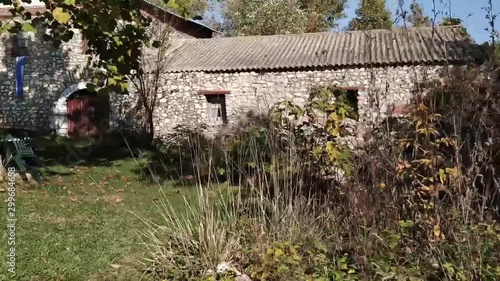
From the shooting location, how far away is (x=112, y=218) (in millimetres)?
5797

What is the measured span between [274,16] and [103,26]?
22791mm

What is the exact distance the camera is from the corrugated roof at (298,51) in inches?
623

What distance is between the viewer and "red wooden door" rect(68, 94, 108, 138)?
20656mm

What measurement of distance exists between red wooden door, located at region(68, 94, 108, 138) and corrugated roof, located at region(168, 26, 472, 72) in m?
3.89

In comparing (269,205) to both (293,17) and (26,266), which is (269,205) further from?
(293,17)

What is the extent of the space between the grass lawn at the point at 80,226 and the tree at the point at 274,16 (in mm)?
20429

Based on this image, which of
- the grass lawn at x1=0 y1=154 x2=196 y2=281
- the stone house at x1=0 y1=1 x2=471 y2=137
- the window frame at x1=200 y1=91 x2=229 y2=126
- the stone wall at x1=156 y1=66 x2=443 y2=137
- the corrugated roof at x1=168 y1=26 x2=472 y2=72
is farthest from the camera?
the window frame at x1=200 y1=91 x2=229 y2=126

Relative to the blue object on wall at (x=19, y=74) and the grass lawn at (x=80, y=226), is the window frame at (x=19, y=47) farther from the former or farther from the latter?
the grass lawn at (x=80, y=226)

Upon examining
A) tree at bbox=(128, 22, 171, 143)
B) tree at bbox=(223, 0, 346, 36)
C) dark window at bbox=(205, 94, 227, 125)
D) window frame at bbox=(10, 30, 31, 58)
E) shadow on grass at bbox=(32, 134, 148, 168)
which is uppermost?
tree at bbox=(223, 0, 346, 36)

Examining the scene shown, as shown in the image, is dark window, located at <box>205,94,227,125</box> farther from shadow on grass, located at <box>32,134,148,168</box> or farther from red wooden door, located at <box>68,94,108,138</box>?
red wooden door, located at <box>68,94,108,138</box>

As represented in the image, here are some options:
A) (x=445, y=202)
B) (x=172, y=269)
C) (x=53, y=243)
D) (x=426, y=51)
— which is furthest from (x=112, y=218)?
(x=426, y=51)

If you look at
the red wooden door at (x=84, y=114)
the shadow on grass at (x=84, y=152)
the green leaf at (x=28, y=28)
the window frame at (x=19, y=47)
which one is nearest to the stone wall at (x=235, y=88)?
the shadow on grass at (x=84, y=152)

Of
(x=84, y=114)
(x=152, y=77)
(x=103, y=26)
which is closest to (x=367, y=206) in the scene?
(x=103, y=26)

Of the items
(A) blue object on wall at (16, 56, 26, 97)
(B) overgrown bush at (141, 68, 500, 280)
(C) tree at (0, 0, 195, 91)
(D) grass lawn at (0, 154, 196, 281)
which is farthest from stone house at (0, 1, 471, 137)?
(B) overgrown bush at (141, 68, 500, 280)
